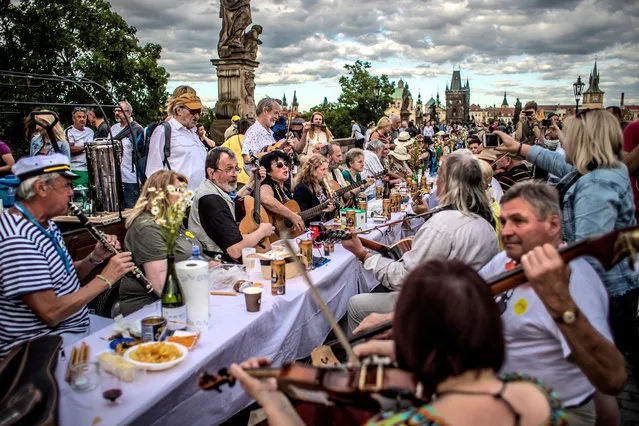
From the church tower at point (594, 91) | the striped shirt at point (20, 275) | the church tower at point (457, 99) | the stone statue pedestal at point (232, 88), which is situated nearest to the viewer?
the striped shirt at point (20, 275)

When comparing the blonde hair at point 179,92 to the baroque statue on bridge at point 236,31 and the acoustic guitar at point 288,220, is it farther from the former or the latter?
the baroque statue on bridge at point 236,31

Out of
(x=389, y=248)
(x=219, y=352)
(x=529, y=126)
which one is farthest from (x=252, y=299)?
(x=529, y=126)

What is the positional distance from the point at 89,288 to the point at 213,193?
155 cm

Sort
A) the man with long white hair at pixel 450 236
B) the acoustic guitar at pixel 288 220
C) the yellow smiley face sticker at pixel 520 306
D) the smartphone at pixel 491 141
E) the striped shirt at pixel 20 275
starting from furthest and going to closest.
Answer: the acoustic guitar at pixel 288 220 < the smartphone at pixel 491 141 < the man with long white hair at pixel 450 236 < the striped shirt at pixel 20 275 < the yellow smiley face sticker at pixel 520 306

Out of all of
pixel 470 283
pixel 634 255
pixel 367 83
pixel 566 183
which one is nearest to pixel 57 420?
pixel 470 283

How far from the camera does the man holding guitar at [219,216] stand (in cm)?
369

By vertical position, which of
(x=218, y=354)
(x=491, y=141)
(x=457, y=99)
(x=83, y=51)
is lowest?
(x=218, y=354)

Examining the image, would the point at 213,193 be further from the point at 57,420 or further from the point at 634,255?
the point at 634,255

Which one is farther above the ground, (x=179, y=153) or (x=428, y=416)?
(x=179, y=153)

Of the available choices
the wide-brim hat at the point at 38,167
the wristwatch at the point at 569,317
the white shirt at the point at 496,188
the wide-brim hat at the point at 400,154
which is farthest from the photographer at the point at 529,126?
the wide-brim hat at the point at 38,167

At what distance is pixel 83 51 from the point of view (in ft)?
78.3

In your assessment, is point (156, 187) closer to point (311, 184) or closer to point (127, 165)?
point (311, 184)

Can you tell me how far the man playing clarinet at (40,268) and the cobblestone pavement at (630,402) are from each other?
3.29m

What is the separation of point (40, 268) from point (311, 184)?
3.39 meters
